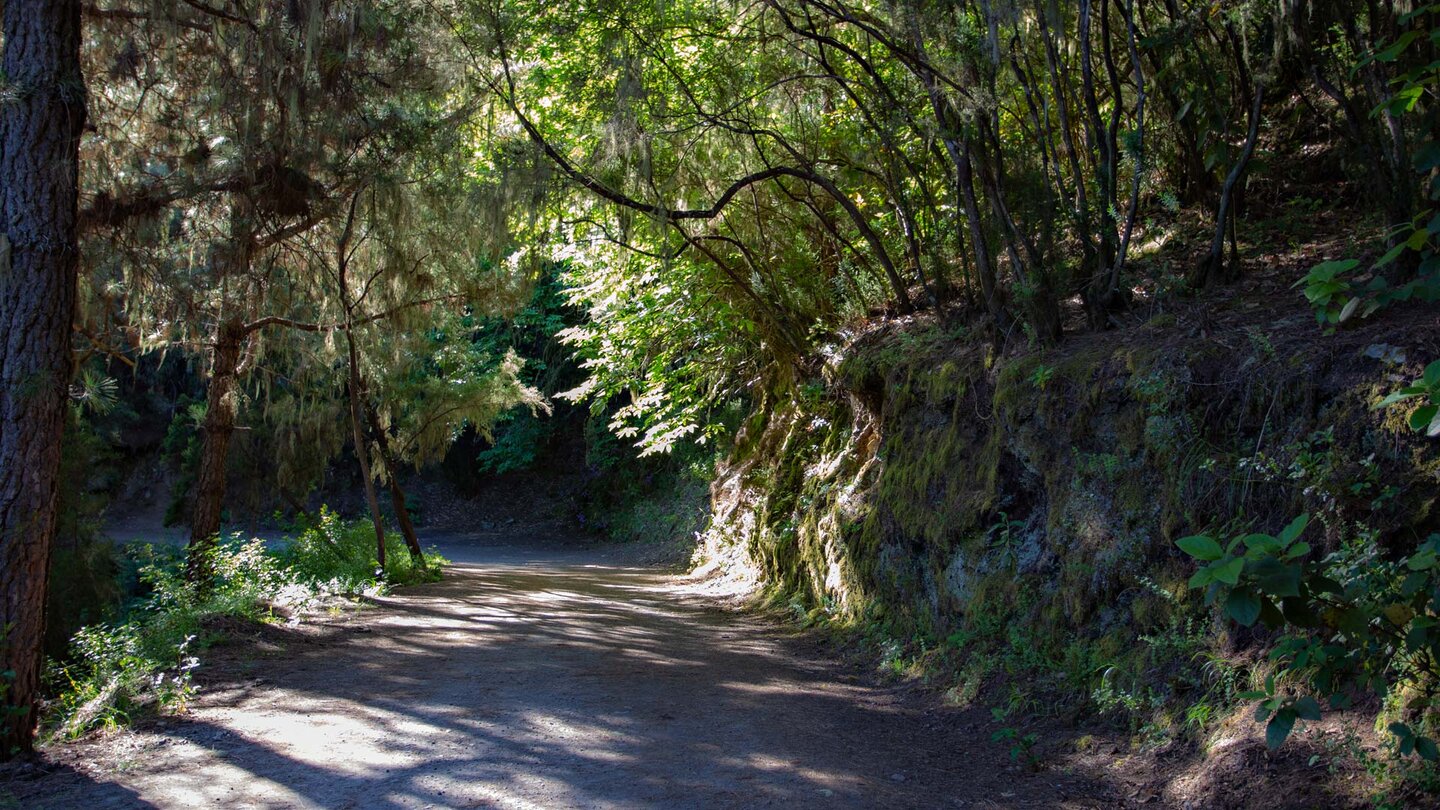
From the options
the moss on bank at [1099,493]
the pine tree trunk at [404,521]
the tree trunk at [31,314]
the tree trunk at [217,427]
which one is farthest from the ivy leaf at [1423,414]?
the pine tree trunk at [404,521]

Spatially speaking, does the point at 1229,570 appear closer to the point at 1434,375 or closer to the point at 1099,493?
the point at 1434,375

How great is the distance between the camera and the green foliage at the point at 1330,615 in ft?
9.71

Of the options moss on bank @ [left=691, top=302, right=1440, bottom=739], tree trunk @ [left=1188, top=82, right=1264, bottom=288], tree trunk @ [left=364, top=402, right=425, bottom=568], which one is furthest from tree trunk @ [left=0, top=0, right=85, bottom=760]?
tree trunk @ [left=364, top=402, right=425, bottom=568]

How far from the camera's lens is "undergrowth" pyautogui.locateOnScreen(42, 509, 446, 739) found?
5883mm

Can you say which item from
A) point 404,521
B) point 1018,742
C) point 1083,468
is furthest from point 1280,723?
point 404,521

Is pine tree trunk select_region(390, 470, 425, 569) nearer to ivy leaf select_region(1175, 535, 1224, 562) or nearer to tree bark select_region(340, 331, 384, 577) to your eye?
tree bark select_region(340, 331, 384, 577)

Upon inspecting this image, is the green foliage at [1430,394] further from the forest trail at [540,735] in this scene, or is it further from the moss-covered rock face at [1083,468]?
the forest trail at [540,735]

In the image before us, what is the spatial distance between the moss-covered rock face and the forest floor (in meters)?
0.98

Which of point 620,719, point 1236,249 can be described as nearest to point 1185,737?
point 620,719

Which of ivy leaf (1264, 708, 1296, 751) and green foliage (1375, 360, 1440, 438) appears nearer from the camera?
green foliage (1375, 360, 1440, 438)

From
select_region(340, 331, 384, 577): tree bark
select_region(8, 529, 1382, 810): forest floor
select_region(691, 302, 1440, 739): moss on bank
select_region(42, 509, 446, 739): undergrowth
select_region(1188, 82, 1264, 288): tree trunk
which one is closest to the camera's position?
select_region(8, 529, 1382, 810): forest floor

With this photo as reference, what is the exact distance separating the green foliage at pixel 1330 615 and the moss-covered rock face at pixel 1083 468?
0.81 meters

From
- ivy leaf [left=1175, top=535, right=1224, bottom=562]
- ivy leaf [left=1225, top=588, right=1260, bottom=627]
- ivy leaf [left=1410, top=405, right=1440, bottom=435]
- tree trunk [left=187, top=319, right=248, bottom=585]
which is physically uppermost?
tree trunk [left=187, top=319, right=248, bottom=585]

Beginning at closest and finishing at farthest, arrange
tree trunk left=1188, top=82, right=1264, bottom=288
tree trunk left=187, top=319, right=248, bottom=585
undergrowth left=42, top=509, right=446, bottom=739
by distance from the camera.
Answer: undergrowth left=42, top=509, right=446, bottom=739 < tree trunk left=1188, top=82, right=1264, bottom=288 < tree trunk left=187, top=319, right=248, bottom=585
